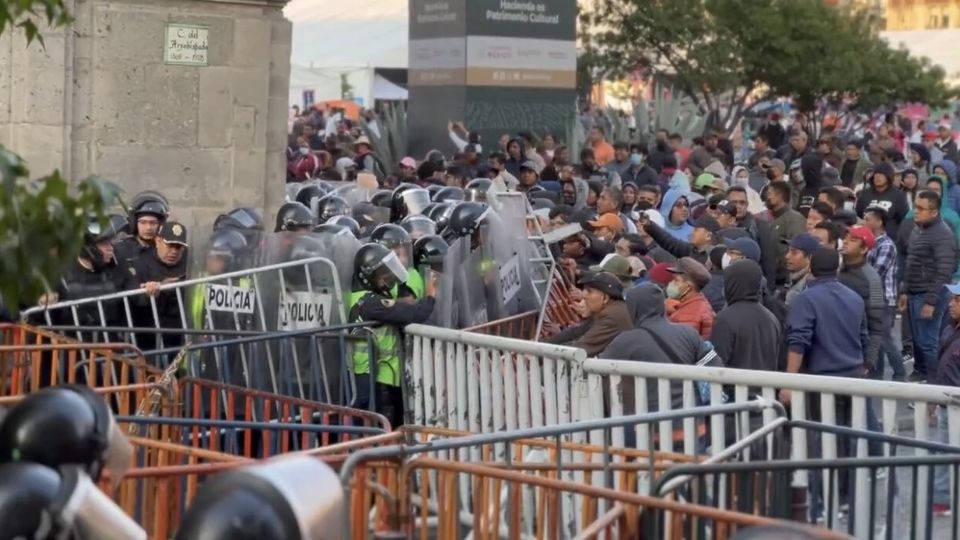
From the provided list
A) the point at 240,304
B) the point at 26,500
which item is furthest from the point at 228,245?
the point at 26,500

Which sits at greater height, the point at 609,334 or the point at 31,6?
the point at 31,6

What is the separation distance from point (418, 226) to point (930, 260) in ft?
14.9

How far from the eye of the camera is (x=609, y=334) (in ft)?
32.0

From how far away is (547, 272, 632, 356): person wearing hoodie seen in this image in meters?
9.77

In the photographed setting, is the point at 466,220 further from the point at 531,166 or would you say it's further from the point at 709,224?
the point at 531,166

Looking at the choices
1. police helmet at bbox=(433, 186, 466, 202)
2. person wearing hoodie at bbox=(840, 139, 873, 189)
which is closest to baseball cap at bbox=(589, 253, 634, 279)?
police helmet at bbox=(433, 186, 466, 202)

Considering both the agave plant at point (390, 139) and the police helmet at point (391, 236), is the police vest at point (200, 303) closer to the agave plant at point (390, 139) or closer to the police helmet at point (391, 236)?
the police helmet at point (391, 236)

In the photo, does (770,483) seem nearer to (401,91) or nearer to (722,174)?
(722,174)

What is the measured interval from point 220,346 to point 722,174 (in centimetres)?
1150

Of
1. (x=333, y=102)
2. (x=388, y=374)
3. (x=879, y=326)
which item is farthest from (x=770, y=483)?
(x=333, y=102)

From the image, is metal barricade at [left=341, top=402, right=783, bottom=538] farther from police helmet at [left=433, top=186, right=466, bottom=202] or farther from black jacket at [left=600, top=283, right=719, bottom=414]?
police helmet at [left=433, top=186, right=466, bottom=202]

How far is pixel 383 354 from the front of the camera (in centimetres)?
1019

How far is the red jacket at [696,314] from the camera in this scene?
10352 mm

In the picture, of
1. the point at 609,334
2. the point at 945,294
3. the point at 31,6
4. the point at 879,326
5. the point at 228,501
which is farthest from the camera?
the point at 945,294
